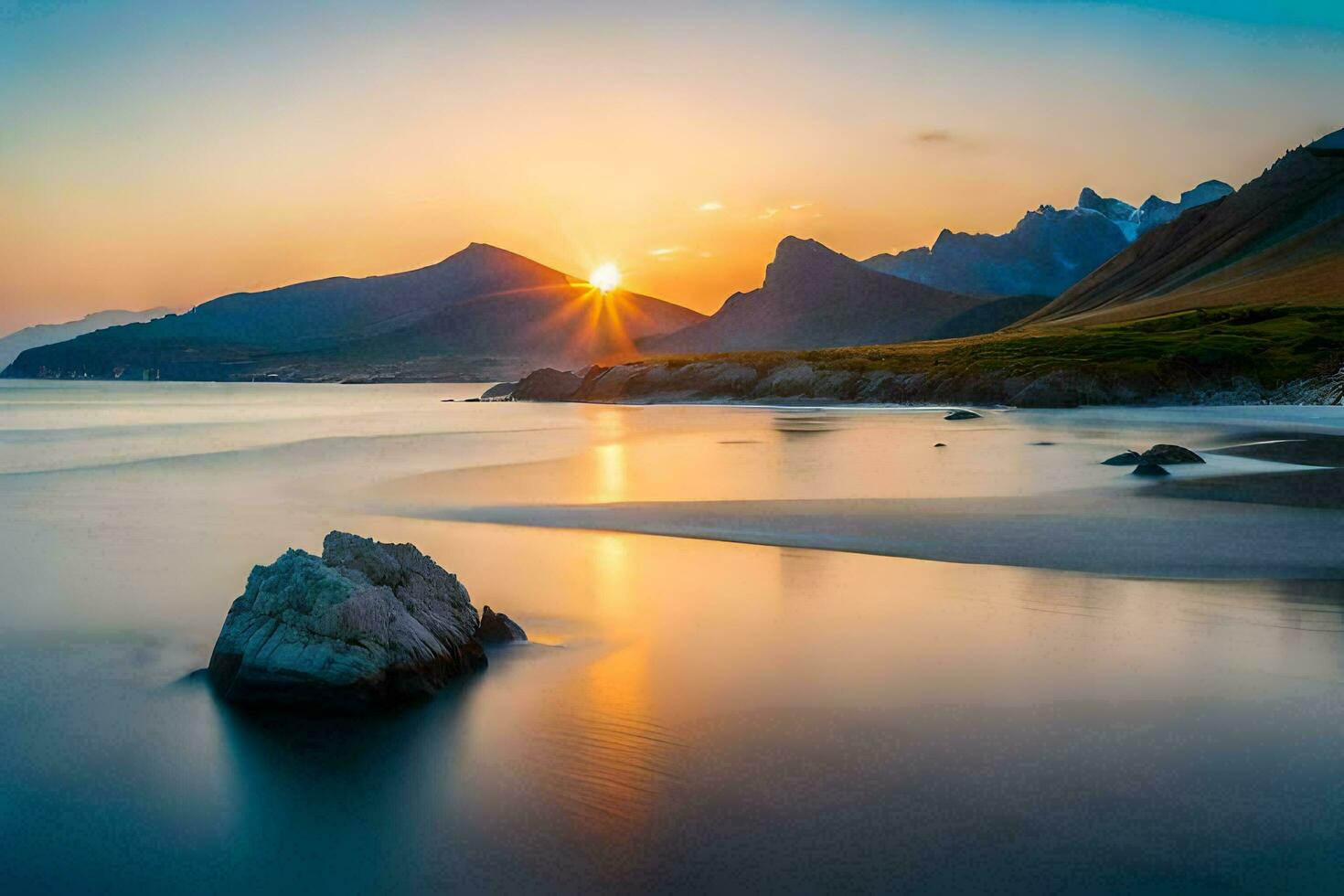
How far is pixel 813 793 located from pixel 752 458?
37702 mm

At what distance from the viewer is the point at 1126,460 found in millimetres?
39312

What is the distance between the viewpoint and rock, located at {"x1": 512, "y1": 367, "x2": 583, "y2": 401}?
154125 mm

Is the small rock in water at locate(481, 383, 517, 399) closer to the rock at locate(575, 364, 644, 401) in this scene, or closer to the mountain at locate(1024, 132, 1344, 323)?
the rock at locate(575, 364, 644, 401)

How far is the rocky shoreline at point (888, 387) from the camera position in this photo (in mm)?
95250

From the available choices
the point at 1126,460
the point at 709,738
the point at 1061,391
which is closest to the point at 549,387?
the point at 1061,391

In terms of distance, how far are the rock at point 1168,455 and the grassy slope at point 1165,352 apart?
200ft

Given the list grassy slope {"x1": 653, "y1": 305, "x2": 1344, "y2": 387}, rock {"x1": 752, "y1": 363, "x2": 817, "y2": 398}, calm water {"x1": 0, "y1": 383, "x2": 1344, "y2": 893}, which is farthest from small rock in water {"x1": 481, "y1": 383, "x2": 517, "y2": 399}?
calm water {"x1": 0, "y1": 383, "x2": 1344, "y2": 893}

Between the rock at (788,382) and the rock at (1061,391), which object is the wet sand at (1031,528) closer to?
the rock at (1061,391)

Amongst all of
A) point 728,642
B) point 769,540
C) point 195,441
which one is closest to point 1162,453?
point 769,540

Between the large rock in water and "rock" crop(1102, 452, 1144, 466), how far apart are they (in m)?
31.8

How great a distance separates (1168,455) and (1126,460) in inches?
61.6

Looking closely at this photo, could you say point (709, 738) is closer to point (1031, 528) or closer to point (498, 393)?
point (1031, 528)

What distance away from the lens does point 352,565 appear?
13.9m

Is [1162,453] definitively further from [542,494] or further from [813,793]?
[813,793]
